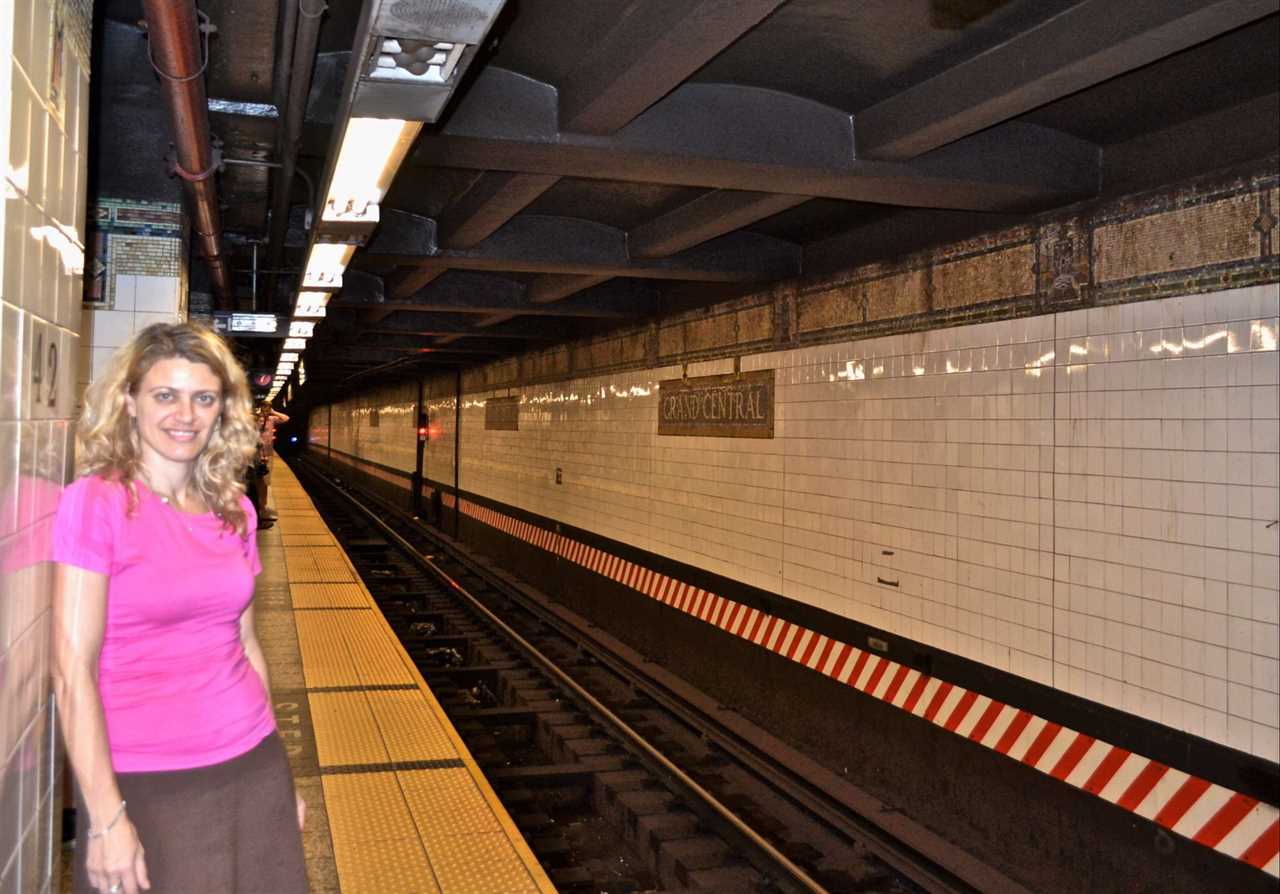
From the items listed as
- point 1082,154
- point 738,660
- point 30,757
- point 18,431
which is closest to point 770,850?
point 738,660

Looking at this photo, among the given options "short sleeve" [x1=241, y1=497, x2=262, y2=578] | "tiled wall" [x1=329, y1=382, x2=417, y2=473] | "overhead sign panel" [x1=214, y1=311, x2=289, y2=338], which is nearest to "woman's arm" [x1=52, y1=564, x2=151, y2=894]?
"short sleeve" [x1=241, y1=497, x2=262, y2=578]

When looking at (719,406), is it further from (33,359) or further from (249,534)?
(33,359)

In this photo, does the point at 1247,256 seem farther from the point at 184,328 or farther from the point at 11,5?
the point at 11,5

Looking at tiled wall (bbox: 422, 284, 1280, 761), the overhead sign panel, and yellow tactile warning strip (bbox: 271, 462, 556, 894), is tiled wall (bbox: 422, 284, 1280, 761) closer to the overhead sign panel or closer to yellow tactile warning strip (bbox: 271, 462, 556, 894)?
yellow tactile warning strip (bbox: 271, 462, 556, 894)

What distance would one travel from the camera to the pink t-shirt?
221 cm

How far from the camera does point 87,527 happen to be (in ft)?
7.13

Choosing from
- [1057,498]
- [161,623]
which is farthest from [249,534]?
[1057,498]

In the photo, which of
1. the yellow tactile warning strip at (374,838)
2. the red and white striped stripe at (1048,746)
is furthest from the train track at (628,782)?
the yellow tactile warning strip at (374,838)

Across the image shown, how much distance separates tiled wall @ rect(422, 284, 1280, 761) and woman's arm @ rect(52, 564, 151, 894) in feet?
14.8

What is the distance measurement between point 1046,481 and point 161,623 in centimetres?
506

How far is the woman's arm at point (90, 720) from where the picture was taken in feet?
6.98

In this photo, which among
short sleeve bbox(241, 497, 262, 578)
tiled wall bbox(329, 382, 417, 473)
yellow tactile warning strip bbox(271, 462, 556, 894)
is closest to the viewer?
short sleeve bbox(241, 497, 262, 578)

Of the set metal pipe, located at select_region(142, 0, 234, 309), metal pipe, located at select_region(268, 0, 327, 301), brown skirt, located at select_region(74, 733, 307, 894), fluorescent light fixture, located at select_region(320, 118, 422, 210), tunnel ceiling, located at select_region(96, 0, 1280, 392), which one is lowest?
brown skirt, located at select_region(74, 733, 307, 894)

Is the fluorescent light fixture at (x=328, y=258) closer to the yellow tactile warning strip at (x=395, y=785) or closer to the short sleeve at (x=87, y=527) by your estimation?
the yellow tactile warning strip at (x=395, y=785)
